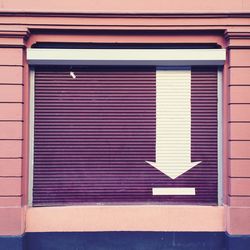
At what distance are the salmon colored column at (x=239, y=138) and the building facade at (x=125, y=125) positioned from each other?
2 centimetres

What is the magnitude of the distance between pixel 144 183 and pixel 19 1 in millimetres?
3916

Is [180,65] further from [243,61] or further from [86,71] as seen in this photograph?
[86,71]

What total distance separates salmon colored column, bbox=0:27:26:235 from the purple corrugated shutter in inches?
16.8

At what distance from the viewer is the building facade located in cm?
626

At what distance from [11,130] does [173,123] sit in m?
2.90

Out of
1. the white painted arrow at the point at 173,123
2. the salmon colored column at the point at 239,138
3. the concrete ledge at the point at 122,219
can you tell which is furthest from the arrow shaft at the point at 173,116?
the concrete ledge at the point at 122,219

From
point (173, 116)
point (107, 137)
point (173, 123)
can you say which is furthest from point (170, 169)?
point (107, 137)

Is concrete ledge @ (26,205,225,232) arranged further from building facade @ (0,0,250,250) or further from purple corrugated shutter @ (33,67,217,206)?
purple corrugated shutter @ (33,67,217,206)

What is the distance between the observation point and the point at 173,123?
6648 mm

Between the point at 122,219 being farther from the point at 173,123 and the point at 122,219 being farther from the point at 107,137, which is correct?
the point at 173,123

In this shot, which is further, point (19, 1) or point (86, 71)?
point (86, 71)

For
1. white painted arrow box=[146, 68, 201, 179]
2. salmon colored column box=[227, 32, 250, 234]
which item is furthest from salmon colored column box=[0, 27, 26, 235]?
salmon colored column box=[227, 32, 250, 234]

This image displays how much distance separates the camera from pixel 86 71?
667 cm

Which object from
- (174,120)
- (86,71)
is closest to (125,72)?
(86,71)
